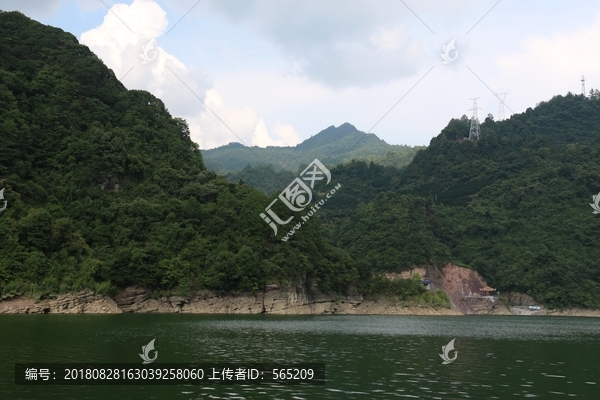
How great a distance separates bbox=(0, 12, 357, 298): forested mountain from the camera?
5788 cm

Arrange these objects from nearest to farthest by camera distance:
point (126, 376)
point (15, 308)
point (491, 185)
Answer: point (126, 376)
point (15, 308)
point (491, 185)

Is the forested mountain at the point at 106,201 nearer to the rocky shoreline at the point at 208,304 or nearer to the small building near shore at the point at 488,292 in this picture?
the rocky shoreline at the point at 208,304

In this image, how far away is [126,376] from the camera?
2103 cm

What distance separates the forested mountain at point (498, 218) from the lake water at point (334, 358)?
65585 millimetres

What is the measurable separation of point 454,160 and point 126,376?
142017 millimetres

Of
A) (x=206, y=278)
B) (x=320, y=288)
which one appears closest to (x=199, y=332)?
(x=206, y=278)

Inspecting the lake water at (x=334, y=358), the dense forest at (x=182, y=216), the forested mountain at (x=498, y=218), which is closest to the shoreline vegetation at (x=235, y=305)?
the dense forest at (x=182, y=216)

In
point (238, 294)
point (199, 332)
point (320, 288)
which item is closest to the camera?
point (199, 332)

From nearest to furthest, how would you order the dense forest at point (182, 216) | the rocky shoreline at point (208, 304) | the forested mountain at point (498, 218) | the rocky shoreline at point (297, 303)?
1. the rocky shoreline at point (208, 304)
2. the rocky shoreline at point (297, 303)
3. the dense forest at point (182, 216)
4. the forested mountain at point (498, 218)

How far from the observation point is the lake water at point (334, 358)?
1939 cm

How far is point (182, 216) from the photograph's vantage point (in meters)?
72.1

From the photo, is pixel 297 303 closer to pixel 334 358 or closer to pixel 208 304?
pixel 208 304

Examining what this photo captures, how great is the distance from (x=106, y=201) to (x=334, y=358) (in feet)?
163

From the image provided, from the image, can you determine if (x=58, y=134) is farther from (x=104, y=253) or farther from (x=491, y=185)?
(x=491, y=185)
